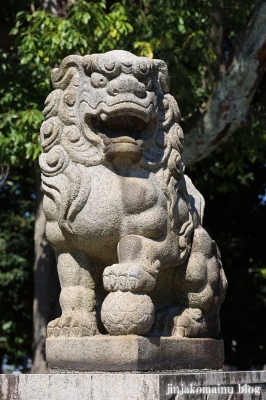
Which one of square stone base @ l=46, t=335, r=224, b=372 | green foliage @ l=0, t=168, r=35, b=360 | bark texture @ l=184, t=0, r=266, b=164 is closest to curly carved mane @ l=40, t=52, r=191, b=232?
square stone base @ l=46, t=335, r=224, b=372

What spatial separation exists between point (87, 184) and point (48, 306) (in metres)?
5.41

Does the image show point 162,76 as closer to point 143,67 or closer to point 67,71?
point 143,67

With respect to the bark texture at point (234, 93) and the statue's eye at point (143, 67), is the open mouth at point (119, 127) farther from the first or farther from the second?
the bark texture at point (234, 93)

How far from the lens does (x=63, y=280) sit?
17.7ft

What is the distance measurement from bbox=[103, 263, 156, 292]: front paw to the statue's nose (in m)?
1.04

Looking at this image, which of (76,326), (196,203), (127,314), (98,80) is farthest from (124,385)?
(98,80)

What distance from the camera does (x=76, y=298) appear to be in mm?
5312

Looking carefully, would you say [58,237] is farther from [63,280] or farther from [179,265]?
[179,265]

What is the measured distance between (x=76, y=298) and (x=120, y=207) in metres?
0.63

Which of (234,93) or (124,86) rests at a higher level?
(234,93)

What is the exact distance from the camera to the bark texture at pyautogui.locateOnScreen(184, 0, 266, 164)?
31.4ft

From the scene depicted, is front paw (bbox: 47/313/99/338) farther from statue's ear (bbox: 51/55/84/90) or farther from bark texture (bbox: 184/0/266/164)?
bark texture (bbox: 184/0/266/164)

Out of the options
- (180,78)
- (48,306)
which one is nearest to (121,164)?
(180,78)

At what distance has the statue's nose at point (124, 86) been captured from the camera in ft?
17.2
